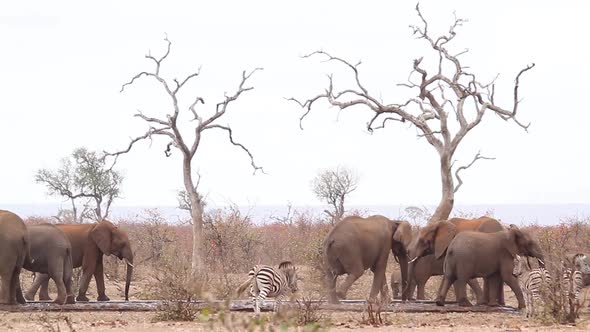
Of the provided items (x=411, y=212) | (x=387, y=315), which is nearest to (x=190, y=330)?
(x=387, y=315)

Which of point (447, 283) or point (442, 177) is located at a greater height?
point (442, 177)

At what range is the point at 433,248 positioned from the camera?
22062 mm

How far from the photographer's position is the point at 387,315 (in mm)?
17312

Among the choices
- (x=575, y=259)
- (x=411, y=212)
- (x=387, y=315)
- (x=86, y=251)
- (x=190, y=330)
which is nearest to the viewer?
(x=190, y=330)

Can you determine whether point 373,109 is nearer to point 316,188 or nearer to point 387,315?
point 387,315

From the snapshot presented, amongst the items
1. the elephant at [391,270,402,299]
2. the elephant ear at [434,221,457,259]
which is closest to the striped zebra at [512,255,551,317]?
the elephant ear at [434,221,457,259]

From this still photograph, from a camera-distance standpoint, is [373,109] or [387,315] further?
[373,109]

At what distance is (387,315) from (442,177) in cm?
1279

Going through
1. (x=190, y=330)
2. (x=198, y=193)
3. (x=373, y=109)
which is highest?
(x=373, y=109)

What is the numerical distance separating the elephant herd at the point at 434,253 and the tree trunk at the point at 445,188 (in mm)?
5911

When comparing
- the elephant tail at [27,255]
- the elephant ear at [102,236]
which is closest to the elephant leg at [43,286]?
the elephant ear at [102,236]

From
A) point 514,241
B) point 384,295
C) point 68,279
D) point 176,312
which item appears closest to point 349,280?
point 384,295

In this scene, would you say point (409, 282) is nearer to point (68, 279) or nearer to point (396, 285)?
point (396, 285)

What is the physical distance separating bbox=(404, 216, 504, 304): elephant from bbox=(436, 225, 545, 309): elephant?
0.98m
